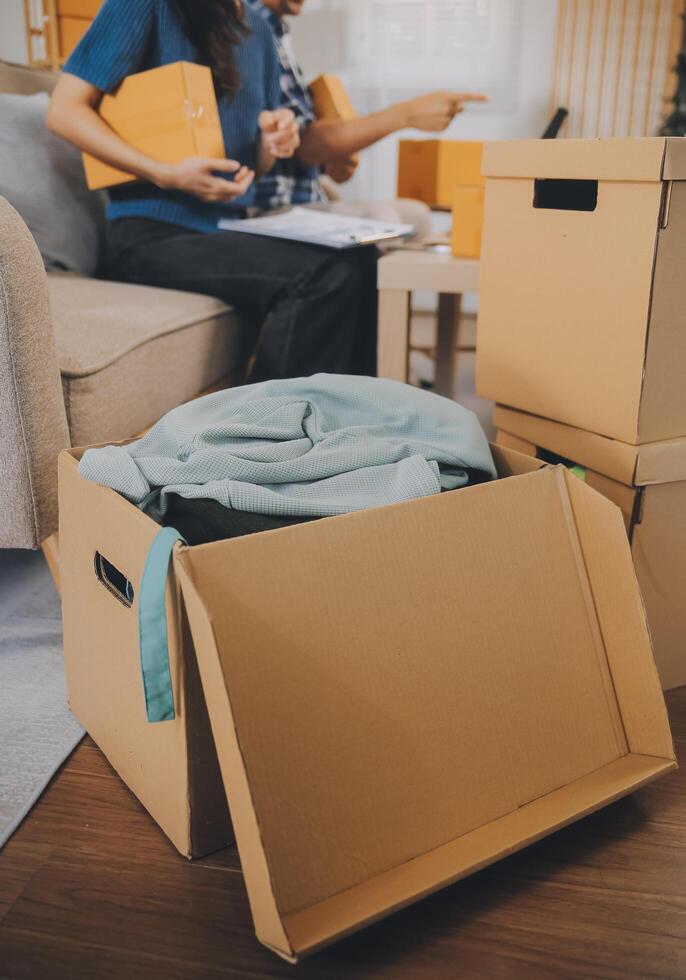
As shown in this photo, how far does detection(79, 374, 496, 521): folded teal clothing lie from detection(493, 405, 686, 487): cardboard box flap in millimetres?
146

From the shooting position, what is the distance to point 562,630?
740 millimetres

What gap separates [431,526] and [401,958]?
31 cm

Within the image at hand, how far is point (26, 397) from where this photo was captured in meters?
0.89

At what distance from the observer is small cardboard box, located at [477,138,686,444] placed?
0.80 metres

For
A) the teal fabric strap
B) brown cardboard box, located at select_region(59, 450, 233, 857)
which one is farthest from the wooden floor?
the teal fabric strap

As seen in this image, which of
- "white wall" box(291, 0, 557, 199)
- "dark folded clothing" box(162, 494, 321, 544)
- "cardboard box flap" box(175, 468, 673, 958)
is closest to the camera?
"cardboard box flap" box(175, 468, 673, 958)

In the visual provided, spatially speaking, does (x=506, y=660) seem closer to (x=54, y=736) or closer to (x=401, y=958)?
(x=401, y=958)

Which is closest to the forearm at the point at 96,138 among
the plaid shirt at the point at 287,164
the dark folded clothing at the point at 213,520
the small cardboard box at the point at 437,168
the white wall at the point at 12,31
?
the plaid shirt at the point at 287,164

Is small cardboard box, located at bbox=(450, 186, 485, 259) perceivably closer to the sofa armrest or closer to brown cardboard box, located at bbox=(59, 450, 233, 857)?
the sofa armrest

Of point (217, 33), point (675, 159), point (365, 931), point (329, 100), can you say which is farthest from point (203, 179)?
point (365, 931)

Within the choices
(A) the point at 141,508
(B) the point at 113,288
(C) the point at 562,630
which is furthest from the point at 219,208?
(C) the point at 562,630

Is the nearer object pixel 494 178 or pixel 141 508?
pixel 141 508

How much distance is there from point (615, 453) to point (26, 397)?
23.6 inches

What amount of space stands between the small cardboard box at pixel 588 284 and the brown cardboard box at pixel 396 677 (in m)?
0.17
